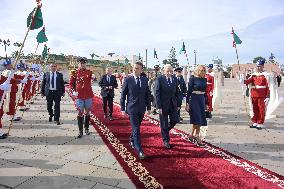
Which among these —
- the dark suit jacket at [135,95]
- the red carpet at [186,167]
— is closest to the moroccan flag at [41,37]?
the red carpet at [186,167]

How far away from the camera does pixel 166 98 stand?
23.4 ft

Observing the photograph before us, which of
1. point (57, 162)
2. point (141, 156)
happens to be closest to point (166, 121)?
point (141, 156)

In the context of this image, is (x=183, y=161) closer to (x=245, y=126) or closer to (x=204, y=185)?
(x=204, y=185)

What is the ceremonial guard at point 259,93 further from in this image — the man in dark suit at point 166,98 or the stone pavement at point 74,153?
the man in dark suit at point 166,98

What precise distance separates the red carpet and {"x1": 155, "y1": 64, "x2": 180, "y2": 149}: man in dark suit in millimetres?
525

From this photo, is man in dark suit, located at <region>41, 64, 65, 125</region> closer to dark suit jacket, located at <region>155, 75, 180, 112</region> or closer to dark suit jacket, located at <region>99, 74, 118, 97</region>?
dark suit jacket, located at <region>99, 74, 118, 97</region>

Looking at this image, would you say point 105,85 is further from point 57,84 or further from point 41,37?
point 41,37

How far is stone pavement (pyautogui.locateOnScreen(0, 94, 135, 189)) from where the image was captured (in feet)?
16.2

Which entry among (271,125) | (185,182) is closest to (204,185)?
(185,182)

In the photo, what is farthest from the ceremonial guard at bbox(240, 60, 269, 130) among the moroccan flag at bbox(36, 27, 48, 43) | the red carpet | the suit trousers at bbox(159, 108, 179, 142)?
the moroccan flag at bbox(36, 27, 48, 43)

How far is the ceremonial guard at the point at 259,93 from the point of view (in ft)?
33.7

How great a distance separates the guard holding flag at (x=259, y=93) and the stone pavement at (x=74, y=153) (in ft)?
1.36

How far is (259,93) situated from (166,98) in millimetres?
4676

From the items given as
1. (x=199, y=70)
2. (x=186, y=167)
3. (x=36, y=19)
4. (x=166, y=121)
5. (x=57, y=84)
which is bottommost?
(x=186, y=167)
